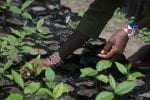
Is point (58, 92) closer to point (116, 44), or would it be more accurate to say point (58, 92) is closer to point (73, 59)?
point (116, 44)

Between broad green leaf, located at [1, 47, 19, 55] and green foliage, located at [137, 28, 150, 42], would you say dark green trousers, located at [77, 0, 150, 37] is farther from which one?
green foliage, located at [137, 28, 150, 42]

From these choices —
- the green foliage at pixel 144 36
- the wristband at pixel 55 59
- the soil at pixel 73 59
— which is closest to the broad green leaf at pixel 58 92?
the soil at pixel 73 59

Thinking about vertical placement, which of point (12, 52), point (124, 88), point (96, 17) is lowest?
point (124, 88)

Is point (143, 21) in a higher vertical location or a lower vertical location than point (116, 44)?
higher

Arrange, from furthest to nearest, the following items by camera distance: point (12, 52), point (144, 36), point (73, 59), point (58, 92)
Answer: point (144, 36), point (73, 59), point (12, 52), point (58, 92)

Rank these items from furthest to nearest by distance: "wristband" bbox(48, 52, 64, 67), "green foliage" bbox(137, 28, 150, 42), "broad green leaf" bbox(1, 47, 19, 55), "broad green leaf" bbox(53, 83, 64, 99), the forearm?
"green foliage" bbox(137, 28, 150, 42)
"wristband" bbox(48, 52, 64, 67)
the forearm
"broad green leaf" bbox(1, 47, 19, 55)
"broad green leaf" bbox(53, 83, 64, 99)

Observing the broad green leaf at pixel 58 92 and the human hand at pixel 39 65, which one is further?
the human hand at pixel 39 65

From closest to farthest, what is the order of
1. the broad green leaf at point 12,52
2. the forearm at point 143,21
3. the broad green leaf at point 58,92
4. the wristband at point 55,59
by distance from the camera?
the broad green leaf at point 58,92 < the broad green leaf at point 12,52 < the forearm at point 143,21 < the wristband at point 55,59

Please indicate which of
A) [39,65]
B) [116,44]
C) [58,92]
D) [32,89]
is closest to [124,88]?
[58,92]

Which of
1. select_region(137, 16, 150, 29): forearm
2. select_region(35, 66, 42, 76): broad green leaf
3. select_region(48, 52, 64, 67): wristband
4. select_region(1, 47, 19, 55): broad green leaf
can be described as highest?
select_region(137, 16, 150, 29): forearm

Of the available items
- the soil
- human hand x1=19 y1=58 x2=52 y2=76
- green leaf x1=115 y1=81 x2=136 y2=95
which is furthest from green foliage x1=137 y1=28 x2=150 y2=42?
green leaf x1=115 y1=81 x2=136 y2=95

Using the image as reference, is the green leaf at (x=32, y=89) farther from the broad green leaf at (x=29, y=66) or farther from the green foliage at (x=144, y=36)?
the green foliage at (x=144, y=36)

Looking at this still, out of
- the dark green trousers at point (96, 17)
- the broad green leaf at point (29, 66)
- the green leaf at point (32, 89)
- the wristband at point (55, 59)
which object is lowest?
the green leaf at point (32, 89)

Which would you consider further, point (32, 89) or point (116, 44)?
point (116, 44)
